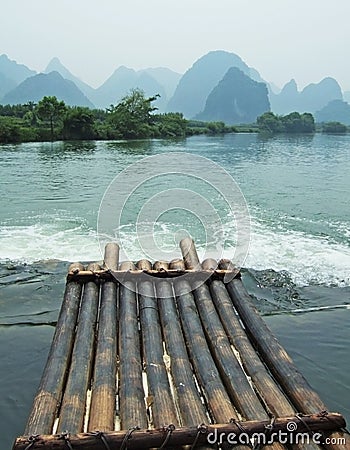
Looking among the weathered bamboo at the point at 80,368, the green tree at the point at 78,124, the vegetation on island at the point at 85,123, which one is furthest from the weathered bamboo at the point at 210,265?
the green tree at the point at 78,124

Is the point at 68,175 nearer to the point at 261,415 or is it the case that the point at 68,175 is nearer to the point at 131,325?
the point at 131,325

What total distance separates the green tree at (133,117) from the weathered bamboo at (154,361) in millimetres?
38235

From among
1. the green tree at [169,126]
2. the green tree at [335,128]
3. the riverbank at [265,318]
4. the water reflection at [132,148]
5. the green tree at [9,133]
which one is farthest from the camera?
the green tree at [335,128]

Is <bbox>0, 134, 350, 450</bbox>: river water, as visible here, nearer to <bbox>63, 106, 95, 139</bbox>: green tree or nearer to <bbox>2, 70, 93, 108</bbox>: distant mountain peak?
<bbox>63, 106, 95, 139</bbox>: green tree

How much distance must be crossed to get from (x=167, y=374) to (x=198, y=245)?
506 centimetres

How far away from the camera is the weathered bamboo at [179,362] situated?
253 cm

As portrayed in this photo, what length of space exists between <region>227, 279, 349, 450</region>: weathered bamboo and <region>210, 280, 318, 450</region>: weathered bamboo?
0.07 metres

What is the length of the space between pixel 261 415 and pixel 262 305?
284 centimetres

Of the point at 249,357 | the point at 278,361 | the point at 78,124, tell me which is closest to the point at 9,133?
the point at 78,124

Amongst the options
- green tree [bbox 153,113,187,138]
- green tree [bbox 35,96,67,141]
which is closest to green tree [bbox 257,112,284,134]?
green tree [bbox 153,113,187,138]

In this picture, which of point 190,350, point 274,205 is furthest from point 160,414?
point 274,205

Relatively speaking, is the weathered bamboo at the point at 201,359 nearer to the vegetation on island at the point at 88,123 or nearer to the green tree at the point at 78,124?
the vegetation on island at the point at 88,123

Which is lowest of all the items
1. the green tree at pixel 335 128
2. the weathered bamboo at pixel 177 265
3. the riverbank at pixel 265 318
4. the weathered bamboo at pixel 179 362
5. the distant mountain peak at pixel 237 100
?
the riverbank at pixel 265 318

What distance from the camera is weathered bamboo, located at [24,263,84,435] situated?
2406 mm
